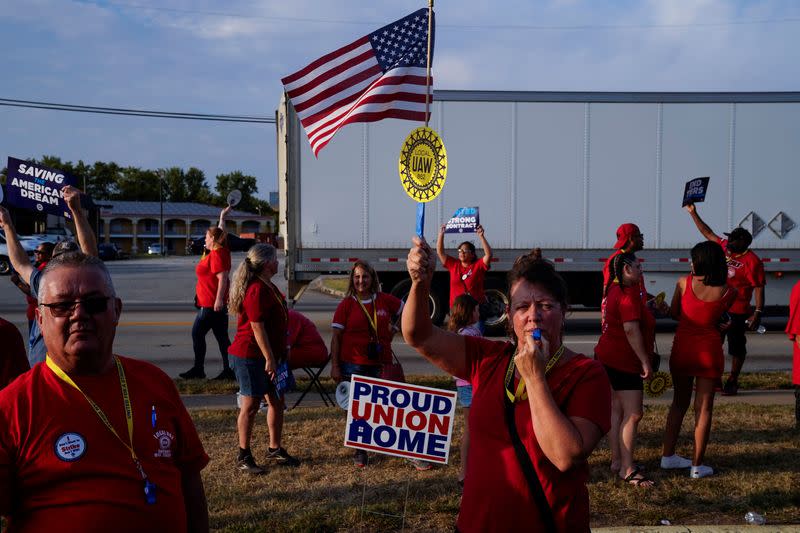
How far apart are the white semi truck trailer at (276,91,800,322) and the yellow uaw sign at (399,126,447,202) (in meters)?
9.69

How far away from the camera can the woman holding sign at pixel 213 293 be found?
30.5ft

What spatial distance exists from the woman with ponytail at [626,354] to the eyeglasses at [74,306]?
157 inches

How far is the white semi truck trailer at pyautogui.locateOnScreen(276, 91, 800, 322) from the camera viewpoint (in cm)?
1398

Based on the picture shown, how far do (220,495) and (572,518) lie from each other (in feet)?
11.2

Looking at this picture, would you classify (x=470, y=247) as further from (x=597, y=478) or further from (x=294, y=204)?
(x=294, y=204)

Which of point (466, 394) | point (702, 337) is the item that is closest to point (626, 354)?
point (702, 337)

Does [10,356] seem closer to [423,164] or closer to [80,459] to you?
[80,459]

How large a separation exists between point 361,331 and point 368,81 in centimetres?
207

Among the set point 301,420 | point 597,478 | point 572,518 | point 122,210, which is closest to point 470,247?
point 301,420

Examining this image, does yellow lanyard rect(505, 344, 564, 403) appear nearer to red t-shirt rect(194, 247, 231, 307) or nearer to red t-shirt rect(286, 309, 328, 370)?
red t-shirt rect(286, 309, 328, 370)

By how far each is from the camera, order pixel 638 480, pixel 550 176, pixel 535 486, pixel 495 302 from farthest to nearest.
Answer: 1. pixel 495 302
2. pixel 550 176
3. pixel 638 480
4. pixel 535 486

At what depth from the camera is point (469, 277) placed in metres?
9.35

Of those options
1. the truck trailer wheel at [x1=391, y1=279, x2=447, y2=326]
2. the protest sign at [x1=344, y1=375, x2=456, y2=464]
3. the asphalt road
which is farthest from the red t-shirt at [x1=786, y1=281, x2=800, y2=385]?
the truck trailer wheel at [x1=391, y1=279, x2=447, y2=326]

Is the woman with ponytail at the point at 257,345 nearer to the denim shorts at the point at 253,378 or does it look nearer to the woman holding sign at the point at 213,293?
the denim shorts at the point at 253,378
